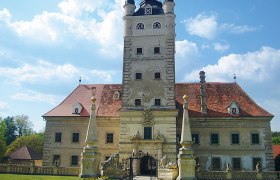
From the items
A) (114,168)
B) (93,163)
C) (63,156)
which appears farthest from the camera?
(63,156)

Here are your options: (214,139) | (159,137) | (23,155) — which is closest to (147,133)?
(159,137)

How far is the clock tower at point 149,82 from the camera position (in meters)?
33.3

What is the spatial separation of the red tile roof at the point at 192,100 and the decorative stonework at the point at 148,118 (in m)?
5.11

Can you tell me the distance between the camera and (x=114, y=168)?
25734 mm

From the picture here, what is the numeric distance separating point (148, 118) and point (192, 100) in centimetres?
798

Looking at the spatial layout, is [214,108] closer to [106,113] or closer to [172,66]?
[172,66]

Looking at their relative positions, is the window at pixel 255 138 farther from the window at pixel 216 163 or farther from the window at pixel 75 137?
the window at pixel 75 137

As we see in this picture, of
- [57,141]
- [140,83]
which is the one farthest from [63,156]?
[140,83]

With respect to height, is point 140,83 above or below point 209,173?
above

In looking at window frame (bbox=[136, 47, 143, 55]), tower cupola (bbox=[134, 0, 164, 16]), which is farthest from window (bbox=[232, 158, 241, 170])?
tower cupola (bbox=[134, 0, 164, 16])

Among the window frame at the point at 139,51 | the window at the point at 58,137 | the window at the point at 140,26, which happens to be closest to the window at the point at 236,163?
the window frame at the point at 139,51

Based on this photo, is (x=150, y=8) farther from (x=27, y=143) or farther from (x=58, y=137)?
(x=27, y=143)

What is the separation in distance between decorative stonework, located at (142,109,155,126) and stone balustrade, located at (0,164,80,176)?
8655mm

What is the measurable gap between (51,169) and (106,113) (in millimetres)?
10999
